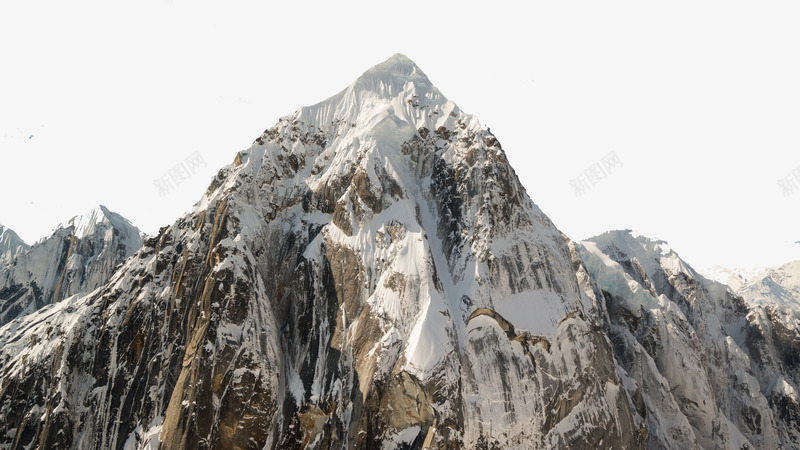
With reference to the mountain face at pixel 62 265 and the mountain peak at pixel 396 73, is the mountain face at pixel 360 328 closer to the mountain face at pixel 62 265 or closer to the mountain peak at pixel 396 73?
the mountain peak at pixel 396 73

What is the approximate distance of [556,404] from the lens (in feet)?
126

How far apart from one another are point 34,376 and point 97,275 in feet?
119

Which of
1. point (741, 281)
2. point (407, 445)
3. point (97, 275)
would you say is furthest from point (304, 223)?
point (741, 281)

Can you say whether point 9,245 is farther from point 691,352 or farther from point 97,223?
point 691,352

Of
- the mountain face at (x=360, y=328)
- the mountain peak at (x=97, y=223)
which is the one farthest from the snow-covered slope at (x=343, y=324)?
the mountain peak at (x=97, y=223)

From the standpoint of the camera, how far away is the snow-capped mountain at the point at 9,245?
291ft

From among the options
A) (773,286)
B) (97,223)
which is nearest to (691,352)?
(773,286)

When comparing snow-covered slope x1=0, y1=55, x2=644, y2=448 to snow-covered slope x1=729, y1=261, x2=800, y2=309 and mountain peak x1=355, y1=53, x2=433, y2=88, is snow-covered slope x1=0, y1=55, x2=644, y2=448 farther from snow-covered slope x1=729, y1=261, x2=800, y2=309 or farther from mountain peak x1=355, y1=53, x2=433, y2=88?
snow-covered slope x1=729, y1=261, x2=800, y2=309

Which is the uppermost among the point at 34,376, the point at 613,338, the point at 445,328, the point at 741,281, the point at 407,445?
the point at 34,376

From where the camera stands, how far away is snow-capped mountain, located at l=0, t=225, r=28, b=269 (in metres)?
88.8

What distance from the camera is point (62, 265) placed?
3265 inches

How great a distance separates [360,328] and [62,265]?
69630 mm

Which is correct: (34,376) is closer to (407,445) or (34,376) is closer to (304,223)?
(304,223)

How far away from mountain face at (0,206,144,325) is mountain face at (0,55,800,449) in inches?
779
